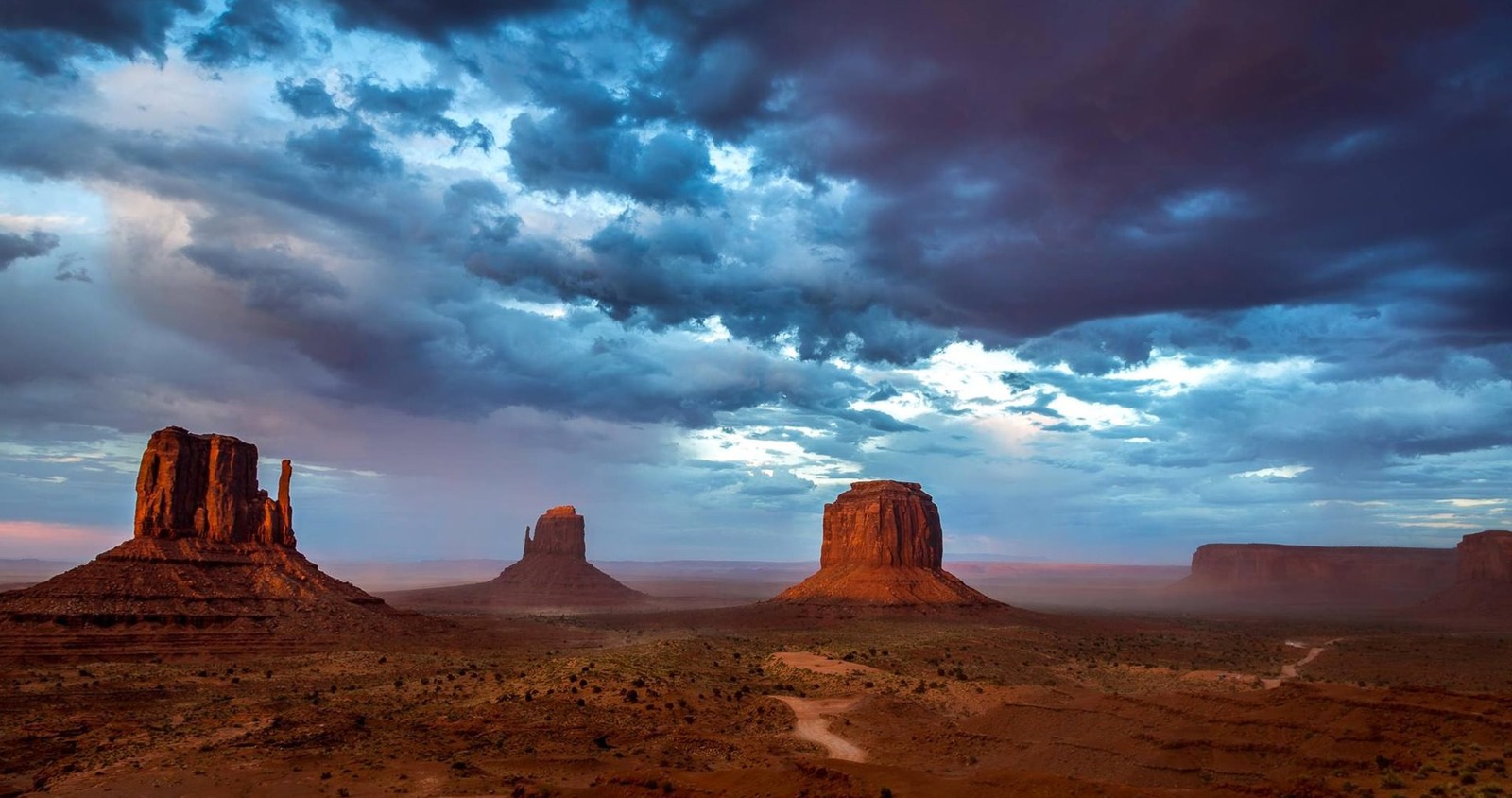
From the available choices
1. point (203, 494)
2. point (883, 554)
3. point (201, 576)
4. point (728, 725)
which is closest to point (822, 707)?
point (728, 725)

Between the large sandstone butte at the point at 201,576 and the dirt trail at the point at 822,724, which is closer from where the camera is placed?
the dirt trail at the point at 822,724

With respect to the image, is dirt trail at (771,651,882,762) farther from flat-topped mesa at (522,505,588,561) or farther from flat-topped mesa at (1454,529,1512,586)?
flat-topped mesa at (1454,529,1512,586)

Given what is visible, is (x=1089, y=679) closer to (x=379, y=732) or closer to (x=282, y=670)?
(x=379, y=732)

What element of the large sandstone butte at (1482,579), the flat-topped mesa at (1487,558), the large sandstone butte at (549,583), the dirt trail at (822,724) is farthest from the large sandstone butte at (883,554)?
the flat-topped mesa at (1487,558)

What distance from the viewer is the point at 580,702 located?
38844 millimetres

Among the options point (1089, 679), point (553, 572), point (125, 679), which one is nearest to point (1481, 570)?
point (1089, 679)

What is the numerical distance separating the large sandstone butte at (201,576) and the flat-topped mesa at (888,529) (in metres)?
69.8

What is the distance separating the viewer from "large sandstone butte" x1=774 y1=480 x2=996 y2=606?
11494cm

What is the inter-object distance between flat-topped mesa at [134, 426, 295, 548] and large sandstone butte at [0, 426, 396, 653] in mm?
82

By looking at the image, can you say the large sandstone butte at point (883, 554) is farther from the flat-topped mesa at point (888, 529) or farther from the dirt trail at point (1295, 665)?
the dirt trail at point (1295, 665)

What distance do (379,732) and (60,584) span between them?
146 ft

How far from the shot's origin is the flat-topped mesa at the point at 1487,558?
449 ft

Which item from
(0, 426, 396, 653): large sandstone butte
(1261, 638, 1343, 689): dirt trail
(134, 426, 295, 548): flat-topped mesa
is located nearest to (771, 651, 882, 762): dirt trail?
(1261, 638, 1343, 689): dirt trail

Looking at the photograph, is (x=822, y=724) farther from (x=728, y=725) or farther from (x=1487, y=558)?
(x=1487, y=558)
